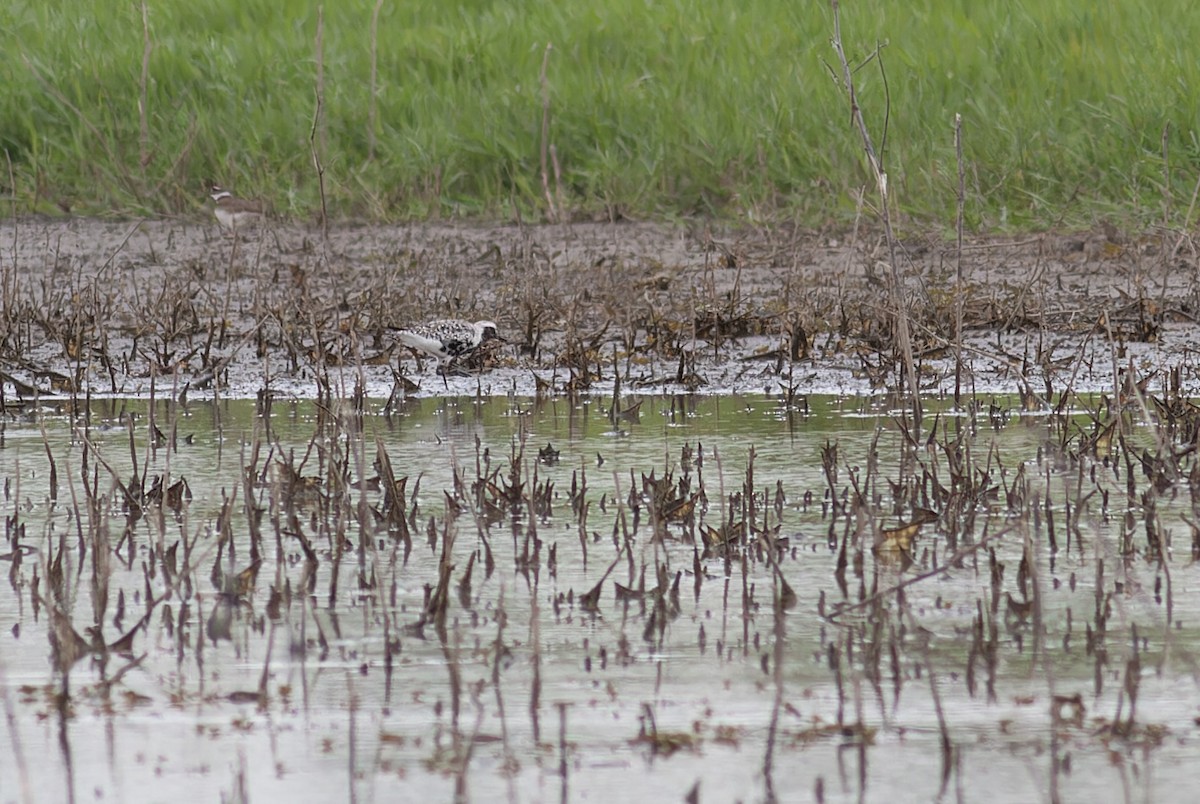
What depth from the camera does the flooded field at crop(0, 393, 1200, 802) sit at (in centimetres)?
298

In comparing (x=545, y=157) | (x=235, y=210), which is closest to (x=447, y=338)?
(x=235, y=210)

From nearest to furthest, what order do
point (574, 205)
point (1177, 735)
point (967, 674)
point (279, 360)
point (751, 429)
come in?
point (1177, 735), point (967, 674), point (751, 429), point (279, 360), point (574, 205)

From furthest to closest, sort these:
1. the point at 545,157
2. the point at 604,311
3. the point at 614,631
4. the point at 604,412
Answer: the point at 545,157, the point at 604,311, the point at 604,412, the point at 614,631

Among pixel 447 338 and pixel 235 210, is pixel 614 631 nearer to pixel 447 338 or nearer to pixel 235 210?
pixel 447 338

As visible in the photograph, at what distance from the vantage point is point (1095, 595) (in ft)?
12.6

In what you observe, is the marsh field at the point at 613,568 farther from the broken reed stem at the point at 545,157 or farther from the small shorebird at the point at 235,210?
the broken reed stem at the point at 545,157

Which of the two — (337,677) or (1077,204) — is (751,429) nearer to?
(337,677)

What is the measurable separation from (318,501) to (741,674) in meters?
1.68

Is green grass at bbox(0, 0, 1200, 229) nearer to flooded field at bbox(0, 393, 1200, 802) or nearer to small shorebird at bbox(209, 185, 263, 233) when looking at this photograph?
small shorebird at bbox(209, 185, 263, 233)

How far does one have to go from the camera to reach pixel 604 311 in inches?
327

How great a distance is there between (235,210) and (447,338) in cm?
358

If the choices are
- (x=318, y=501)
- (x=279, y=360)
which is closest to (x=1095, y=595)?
(x=318, y=501)

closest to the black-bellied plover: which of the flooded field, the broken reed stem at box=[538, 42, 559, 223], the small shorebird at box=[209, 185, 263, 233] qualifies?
the flooded field

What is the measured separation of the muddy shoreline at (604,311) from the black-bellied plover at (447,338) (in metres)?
0.10
